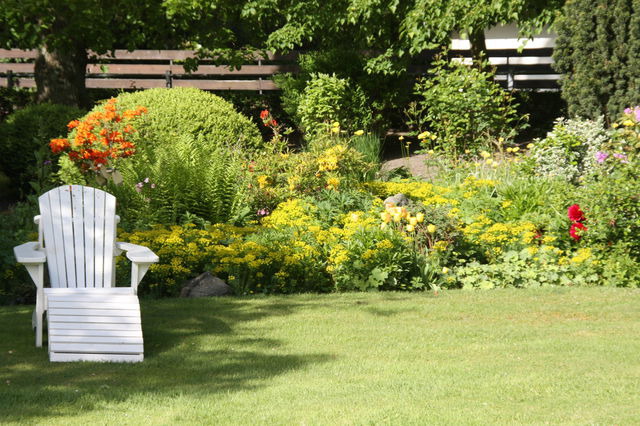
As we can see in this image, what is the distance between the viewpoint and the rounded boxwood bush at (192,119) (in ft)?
33.4

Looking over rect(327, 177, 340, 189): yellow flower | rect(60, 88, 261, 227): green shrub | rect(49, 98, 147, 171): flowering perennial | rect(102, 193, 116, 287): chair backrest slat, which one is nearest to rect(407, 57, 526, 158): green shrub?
rect(327, 177, 340, 189): yellow flower

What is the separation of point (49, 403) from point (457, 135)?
7.85 m

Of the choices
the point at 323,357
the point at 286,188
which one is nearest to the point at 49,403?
the point at 323,357

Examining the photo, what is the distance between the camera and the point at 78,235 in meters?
6.06

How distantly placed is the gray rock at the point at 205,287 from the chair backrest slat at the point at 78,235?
91 cm

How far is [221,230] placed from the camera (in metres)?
Answer: 7.61

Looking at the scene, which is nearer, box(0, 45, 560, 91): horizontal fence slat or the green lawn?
the green lawn

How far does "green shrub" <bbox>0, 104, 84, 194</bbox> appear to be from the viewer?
439 inches

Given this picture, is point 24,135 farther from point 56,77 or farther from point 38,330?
point 38,330

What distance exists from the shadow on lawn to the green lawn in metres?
0.01

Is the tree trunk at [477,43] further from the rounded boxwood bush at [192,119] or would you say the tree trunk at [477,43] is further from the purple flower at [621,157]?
the purple flower at [621,157]

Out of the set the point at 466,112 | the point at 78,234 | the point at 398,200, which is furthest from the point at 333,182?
the point at 466,112

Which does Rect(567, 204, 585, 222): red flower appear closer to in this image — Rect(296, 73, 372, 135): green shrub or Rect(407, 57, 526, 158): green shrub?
Rect(407, 57, 526, 158): green shrub

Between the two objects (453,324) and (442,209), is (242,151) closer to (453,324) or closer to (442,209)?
(442,209)
